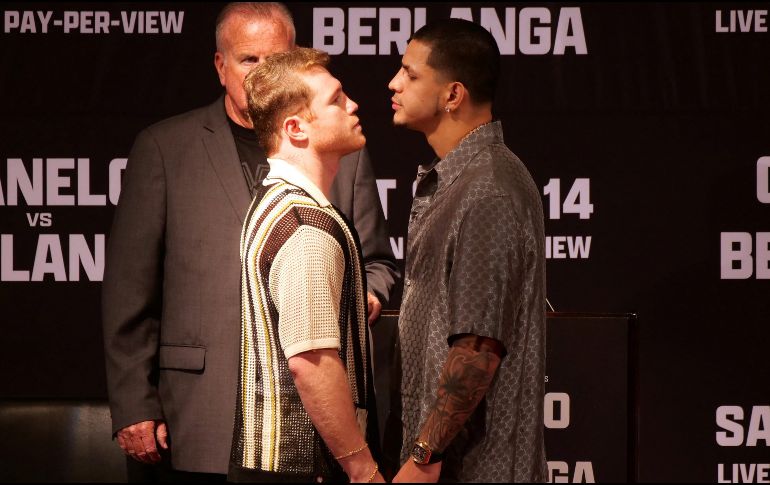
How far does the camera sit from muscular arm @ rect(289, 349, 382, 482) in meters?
1.89

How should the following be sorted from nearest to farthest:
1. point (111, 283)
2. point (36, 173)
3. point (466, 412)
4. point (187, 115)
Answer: point (466, 412), point (111, 283), point (187, 115), point (36, 173)

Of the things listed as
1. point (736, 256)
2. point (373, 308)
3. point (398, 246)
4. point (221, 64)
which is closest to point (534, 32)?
point (398, 246)

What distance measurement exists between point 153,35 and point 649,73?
1811 millimetres

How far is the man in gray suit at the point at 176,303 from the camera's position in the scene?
2.71 m

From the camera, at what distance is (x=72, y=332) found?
3756 mm

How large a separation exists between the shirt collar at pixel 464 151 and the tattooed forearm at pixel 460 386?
39 centimetres

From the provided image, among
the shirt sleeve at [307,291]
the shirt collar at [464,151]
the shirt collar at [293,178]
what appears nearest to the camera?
the shirt sleeve at [307,291]

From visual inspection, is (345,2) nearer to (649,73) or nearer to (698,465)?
(649,73)

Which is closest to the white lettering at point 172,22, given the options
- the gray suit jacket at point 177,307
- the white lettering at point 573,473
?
the gray suit jacket at point 177,307

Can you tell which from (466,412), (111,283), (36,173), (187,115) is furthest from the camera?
(36,173)

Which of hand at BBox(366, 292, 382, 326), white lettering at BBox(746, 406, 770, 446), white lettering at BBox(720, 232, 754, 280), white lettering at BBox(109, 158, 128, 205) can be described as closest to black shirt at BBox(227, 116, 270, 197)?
hand at BBox(366, 292, 382, 326)

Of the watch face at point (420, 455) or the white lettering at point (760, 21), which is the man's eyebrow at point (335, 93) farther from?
the white lettering at point (760, 21)

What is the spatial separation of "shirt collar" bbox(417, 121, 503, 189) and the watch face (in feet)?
1.80

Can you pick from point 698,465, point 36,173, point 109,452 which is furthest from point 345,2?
point 698,465
